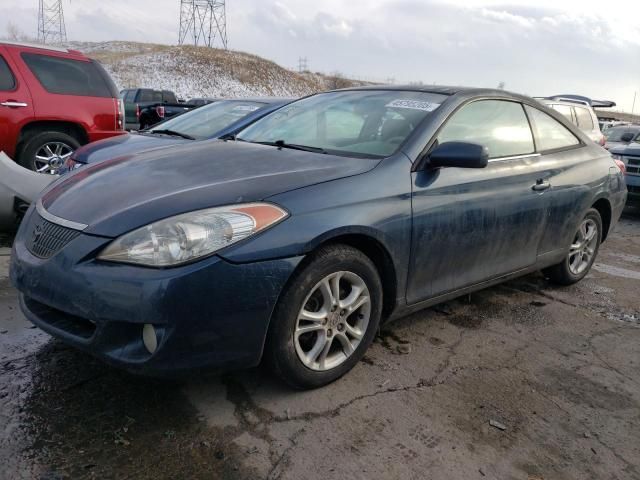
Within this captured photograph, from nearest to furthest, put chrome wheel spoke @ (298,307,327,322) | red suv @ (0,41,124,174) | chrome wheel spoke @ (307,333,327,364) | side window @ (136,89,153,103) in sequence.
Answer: chrome wheel spoke @ (298,307,327,322), chrome wheel spoke @ (307,333,327,364), red suv @ (0,41,124,174), side window @ (136,89,153,103)

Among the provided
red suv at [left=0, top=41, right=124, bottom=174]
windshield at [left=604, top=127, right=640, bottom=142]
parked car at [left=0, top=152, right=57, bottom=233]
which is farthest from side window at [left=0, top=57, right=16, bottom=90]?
windshield at [left=604, top=127, right=640, bottom=142]

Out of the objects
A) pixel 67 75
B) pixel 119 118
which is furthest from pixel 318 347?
pixel 67 75

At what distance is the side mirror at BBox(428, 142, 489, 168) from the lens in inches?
119

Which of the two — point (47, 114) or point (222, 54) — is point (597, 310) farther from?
point (222, 54)

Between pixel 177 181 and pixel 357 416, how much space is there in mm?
1415

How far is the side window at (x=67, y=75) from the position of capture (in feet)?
22.4

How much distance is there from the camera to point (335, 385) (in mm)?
2875

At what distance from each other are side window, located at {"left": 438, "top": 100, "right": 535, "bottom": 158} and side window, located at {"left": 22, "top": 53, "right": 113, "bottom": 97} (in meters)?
5.41

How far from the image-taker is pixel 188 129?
21.0 ft

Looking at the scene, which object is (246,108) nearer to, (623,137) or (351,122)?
(351,122)

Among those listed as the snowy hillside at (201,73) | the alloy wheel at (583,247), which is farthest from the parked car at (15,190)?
the snowy hillside at (201,73)

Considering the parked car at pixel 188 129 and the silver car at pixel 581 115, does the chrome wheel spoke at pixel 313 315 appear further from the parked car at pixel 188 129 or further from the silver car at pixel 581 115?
the silver car at pixel 581 115

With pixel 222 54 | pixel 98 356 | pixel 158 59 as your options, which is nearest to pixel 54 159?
pixel 98 356

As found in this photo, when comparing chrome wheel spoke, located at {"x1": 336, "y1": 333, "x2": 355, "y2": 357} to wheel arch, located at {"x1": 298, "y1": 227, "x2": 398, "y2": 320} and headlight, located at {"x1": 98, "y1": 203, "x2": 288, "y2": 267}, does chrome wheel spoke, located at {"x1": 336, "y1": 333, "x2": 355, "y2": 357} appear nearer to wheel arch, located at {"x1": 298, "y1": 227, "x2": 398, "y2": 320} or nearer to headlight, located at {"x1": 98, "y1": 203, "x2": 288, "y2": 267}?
wheel arch, located at {"x1": 298, "y1": 227, "x2": 398, "y2": 320}
